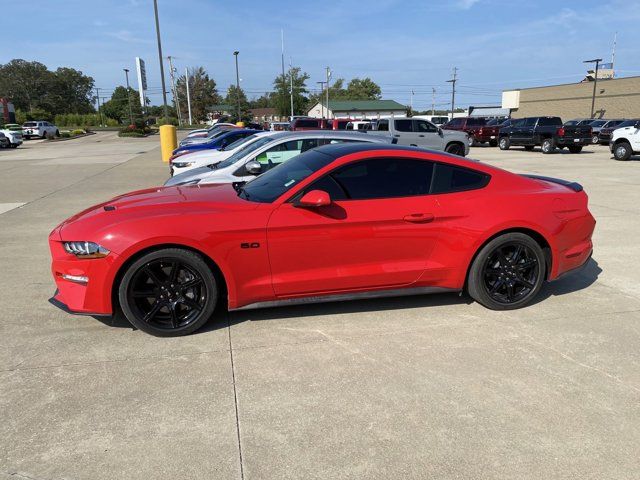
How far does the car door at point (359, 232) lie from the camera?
3.93 metres

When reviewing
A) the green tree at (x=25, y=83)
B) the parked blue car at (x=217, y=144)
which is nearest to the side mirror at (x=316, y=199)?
the parked blue car at (x=217, y=144)

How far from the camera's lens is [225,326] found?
417 centimetres

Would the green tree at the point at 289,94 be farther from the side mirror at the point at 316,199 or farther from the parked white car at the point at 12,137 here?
the side mirror at the point at 316,199

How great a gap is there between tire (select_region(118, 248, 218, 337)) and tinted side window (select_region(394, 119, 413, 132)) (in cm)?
1706

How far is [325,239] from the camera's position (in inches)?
156

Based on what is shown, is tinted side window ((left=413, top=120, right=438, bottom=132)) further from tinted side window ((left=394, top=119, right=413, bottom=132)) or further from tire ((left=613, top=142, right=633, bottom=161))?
tire ((left=613, top=142, right=633, bottom=161))

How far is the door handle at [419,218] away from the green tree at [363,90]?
12951cm

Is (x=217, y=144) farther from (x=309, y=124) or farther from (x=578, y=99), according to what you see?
(x=578, y=99)

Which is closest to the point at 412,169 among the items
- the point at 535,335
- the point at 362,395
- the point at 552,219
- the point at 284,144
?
the point at 552,219

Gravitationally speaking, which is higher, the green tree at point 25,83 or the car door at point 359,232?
the green tree at point 25,83

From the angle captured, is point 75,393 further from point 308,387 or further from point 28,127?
point 28,127

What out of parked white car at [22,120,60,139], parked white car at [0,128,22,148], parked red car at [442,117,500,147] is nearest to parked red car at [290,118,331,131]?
parked red car at [442,117,500,147]

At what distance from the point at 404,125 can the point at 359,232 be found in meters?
16.8

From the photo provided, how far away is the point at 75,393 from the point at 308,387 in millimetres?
1538
